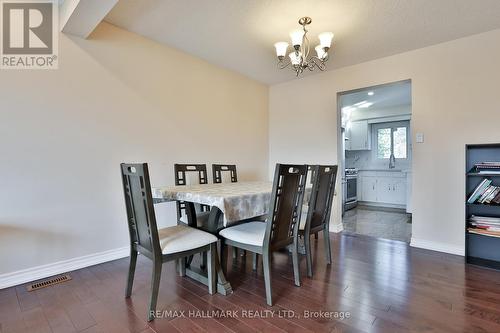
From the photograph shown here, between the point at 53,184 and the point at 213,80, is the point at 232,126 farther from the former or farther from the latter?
the point at 53,184

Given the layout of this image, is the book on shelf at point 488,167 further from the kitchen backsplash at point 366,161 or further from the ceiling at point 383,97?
the kitchen backsplash at point 366,161

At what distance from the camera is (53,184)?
2.29 m

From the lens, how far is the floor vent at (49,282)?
2.06 metres

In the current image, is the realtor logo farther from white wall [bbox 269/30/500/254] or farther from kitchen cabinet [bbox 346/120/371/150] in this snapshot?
kitchen cabinet [bbox 346/120/371/150]

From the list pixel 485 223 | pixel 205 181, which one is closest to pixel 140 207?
pixel 205 181

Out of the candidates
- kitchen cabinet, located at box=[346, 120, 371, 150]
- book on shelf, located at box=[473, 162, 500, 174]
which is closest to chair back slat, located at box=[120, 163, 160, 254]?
book on shelf, located at box=[473, 162, 500, 174]

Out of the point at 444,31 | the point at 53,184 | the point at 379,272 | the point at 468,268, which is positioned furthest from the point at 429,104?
the point at 53,184

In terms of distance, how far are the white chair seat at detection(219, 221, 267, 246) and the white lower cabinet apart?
473cm

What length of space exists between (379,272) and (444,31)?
251 centimetres

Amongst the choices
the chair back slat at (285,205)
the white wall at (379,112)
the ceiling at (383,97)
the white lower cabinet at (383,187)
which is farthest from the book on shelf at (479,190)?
the white wall at (379,112)

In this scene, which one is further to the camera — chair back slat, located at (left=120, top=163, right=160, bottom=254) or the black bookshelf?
the black bookshelf

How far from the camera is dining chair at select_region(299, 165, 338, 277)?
2.23m

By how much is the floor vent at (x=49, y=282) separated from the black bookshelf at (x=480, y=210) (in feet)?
12.3

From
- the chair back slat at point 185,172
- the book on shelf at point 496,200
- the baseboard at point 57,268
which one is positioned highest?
the chair back slat at point 185,172
